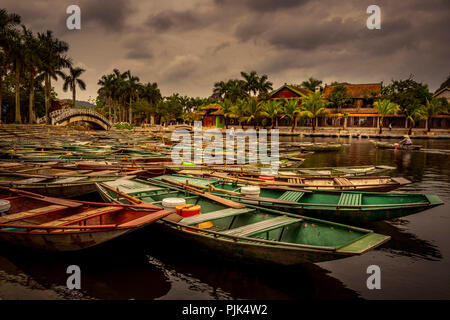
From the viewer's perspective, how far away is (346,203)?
28.5ft

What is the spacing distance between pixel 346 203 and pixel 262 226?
3.45 metres

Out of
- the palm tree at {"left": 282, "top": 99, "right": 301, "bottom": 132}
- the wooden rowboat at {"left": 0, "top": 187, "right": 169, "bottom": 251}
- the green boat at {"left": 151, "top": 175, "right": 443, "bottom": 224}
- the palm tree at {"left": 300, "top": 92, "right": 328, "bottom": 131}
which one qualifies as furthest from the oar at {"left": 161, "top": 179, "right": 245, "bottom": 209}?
the palm tree at {"left": 282, "top": 99, "right": 301, "bottom": 132}

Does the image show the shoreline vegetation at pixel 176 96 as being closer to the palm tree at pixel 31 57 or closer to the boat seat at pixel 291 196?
the palm tree at pixel 31 57

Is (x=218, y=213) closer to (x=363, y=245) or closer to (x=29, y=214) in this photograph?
(x=363, y=245)

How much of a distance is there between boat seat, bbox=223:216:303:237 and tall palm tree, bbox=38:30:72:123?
52.6 m

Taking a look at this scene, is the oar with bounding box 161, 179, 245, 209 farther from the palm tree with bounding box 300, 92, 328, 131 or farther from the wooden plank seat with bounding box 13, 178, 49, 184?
the palm tree with bounding box 300, 92, 328, 131

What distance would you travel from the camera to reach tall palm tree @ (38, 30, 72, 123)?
49094 millimetres

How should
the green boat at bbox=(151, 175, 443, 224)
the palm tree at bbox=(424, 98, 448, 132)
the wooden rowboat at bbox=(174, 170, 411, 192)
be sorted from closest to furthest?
Result: the green boat at bbox=(151, 175, 443, 224) < the wooden rowboat at bbox=(174, 170, 411, 192) < the palm tree at bbox=(424, 98, 448, 132)

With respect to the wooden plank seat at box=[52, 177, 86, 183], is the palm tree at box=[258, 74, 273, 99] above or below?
above

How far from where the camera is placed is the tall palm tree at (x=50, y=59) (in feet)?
161

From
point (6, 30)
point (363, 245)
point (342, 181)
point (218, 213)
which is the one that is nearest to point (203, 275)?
point (218, 213)

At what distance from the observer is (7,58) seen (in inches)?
1603

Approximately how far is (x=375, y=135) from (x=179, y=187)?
2076 inches
